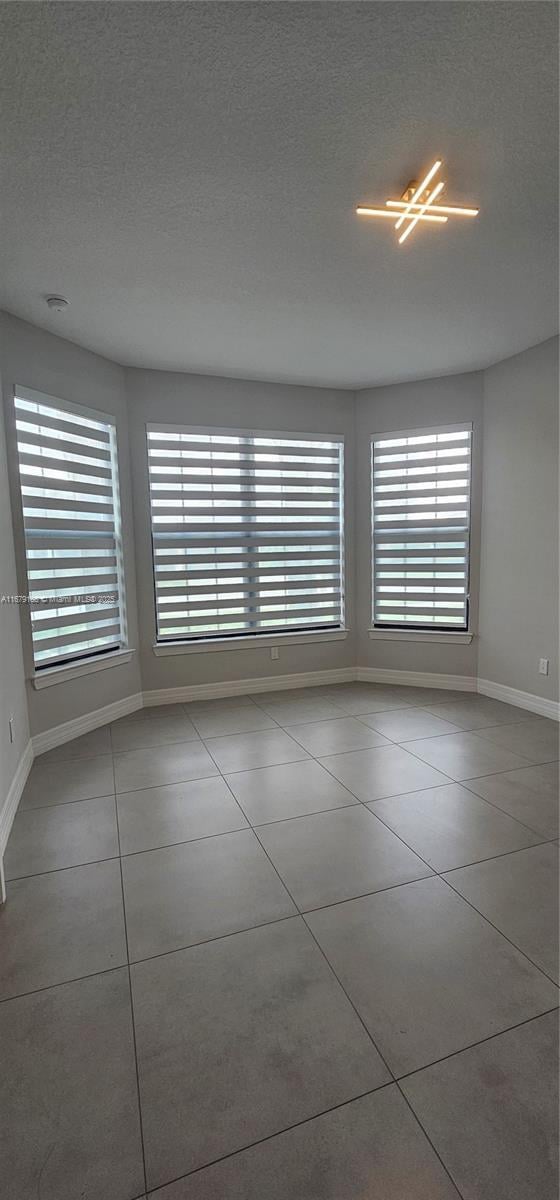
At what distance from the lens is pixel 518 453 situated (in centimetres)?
388

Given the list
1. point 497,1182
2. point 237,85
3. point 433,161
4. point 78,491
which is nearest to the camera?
point 497,1182

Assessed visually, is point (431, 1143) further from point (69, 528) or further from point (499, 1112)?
point (69, 528)

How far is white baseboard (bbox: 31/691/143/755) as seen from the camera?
132 inches

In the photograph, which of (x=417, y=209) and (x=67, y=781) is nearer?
(x=417, y=209)

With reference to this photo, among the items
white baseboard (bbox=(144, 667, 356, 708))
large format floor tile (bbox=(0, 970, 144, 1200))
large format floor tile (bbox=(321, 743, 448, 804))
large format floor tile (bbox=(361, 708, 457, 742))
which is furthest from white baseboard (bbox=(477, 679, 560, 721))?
large format floor tile (bbox=(0, 970, 144, 1200))

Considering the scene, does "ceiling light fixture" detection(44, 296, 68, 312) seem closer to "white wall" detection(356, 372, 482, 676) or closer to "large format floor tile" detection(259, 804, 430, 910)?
"white wall" detection(356, 372, 482, 676)

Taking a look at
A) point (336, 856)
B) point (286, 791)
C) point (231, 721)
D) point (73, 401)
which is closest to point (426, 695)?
point (231, 721)

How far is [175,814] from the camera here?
2.52 metres

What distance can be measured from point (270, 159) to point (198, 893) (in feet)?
9.05

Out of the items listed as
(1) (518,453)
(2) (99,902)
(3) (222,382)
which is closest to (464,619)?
(1) (518,453)

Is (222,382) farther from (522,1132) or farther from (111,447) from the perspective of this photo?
(522,1132)

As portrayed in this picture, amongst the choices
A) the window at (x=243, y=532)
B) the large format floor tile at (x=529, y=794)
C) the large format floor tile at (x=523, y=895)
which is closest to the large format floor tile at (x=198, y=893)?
the large format floor tile at (x=523, y=895)

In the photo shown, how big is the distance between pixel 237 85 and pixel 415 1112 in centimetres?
284

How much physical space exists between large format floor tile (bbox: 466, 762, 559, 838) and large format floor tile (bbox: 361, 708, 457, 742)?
2.22ft
